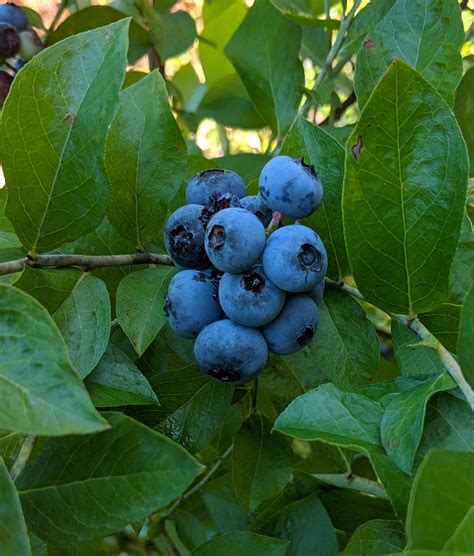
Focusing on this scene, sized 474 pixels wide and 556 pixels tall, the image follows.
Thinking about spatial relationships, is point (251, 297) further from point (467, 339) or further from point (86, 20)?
point (86, 20)

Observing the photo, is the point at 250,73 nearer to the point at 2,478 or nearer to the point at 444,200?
the point at 444,200

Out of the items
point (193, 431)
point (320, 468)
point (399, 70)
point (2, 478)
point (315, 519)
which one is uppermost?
point (399, 70)

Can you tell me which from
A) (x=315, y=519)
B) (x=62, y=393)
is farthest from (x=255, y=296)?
(x=315, y=519)

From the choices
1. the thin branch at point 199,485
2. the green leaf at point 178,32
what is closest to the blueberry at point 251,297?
the thin branch at point 199,485

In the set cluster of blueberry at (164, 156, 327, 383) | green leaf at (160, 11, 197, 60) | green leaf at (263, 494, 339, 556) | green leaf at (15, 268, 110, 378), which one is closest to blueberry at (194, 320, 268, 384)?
cluster of blueberry at (164, 156, 327, 383)

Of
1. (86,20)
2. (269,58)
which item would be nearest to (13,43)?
(86,20)

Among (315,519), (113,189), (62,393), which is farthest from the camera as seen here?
(315,519)

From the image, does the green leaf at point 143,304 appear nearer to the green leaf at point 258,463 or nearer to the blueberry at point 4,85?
the green leaf at point 258,463
